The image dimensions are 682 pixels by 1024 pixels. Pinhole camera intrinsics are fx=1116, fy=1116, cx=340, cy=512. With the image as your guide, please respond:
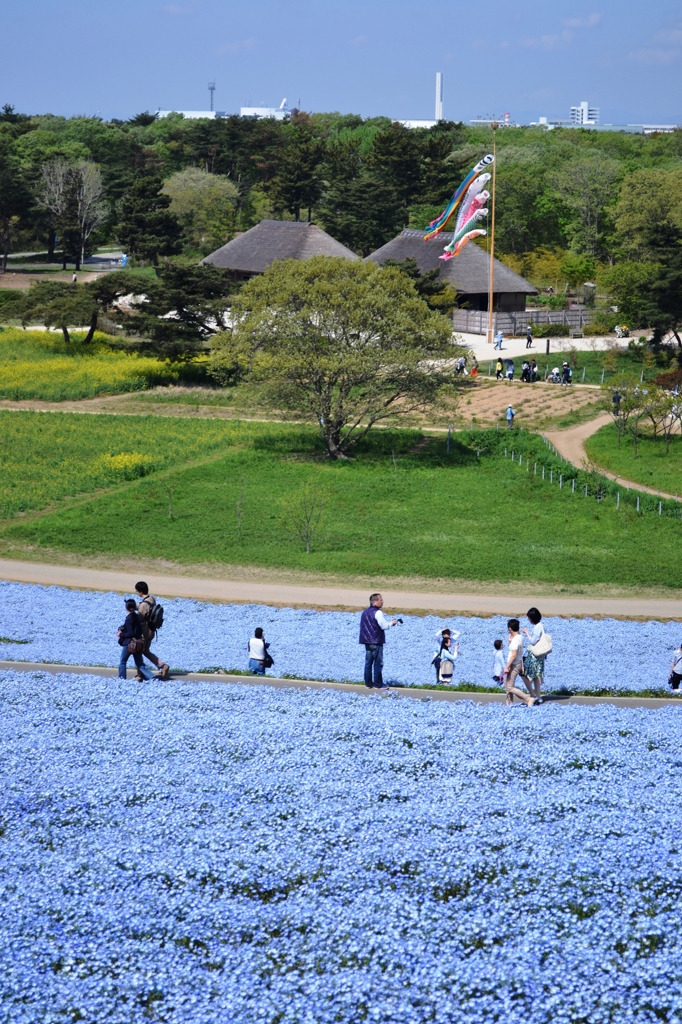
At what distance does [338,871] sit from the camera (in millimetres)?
9641

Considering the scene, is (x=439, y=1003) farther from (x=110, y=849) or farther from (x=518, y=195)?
(x=518, y=195)

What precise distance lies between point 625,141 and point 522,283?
216ft

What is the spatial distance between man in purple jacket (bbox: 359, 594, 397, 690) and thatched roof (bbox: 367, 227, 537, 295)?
45.2m

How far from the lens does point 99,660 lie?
61.2 feet

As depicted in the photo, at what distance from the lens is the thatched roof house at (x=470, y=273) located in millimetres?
59906

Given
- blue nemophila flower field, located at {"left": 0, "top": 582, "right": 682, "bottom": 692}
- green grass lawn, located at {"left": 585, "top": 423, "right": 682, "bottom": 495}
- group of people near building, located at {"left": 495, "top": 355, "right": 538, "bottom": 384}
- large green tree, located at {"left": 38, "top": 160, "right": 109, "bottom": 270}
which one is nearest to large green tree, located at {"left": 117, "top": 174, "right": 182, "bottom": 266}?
large green tree, located at {"left": 38, "top": 160, "right": 109, "bottom": 270}

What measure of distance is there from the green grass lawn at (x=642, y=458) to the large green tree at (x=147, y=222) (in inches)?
1502

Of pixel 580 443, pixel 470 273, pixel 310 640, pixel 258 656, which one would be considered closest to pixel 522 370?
pixel 580 443

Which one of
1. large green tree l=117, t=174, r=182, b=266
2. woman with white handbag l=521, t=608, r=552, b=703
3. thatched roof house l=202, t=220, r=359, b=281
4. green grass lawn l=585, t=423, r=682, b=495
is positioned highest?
large green tree l=117, t=174, r=182, b=266

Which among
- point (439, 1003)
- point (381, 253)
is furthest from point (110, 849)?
point (381, 253)

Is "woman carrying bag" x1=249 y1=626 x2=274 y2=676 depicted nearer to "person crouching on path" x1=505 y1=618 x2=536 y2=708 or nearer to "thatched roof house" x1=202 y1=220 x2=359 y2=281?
"person crouching on path" x1=505 y1=618 x2=536 y2=708

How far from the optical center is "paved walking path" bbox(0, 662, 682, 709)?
16.1 metres

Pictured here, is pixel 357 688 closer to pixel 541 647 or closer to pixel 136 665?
pixel 541 647

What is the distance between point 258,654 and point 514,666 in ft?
13.6
